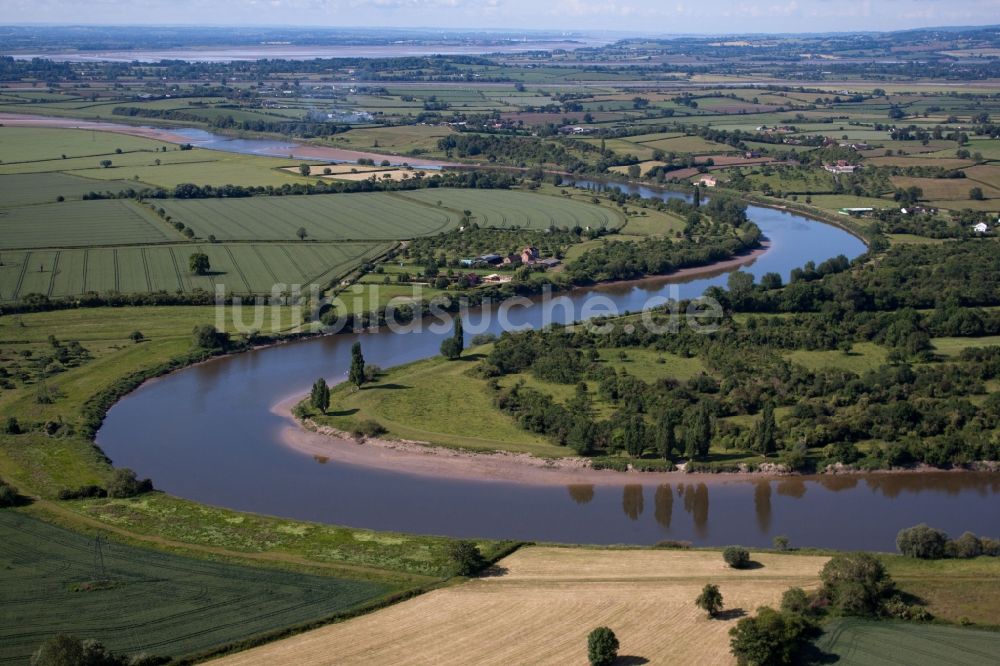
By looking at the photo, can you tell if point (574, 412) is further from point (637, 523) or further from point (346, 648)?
point (346, 648)

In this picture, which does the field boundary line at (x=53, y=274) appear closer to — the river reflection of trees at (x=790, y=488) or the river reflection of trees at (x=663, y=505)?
the river reflection of trees at (x=790, y=488)

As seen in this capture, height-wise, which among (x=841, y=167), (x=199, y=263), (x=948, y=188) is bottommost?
(x=199, y=263)

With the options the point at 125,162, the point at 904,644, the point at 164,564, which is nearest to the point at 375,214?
the point at 125,162

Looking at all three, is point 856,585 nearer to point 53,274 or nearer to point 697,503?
point 697,503

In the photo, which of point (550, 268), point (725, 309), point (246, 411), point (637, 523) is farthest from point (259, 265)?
point (637, 523)

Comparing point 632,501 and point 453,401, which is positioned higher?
A: point 453,401

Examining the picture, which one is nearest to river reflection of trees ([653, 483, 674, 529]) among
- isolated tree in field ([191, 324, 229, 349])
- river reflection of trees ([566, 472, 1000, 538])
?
river reflection of trees ([566, 472, 1000, 538])
